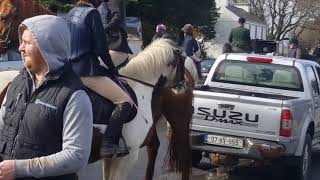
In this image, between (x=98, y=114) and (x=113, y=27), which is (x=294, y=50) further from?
(x=98, y=114)

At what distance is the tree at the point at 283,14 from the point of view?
251 ft

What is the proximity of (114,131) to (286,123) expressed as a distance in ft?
11.4

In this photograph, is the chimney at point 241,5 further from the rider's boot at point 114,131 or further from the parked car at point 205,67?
the rider's boot at point 114,131

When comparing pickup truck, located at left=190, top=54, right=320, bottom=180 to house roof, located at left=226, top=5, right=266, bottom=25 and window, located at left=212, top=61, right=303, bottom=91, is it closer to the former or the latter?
window, located at left=212, top=61, right=303, bottom=91

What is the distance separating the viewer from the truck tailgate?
8633mm

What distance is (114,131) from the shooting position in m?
5.82

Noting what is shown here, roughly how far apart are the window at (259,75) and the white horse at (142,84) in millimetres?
2904

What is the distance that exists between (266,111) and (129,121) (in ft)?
10.1

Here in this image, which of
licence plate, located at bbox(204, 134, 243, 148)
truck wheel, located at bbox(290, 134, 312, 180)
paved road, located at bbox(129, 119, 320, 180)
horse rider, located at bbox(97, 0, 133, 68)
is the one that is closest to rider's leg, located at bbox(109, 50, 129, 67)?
horse rider, located at bbox(97, 0, 133, 68)

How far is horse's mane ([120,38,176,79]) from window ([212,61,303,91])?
324 cm

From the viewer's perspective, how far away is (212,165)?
10.5 metres

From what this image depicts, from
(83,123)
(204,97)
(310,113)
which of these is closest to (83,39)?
(83,123)

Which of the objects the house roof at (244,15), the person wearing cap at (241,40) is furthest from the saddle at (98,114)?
the house roof at (244,15)

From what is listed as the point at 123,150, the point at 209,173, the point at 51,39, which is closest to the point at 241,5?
the point at 209,173
